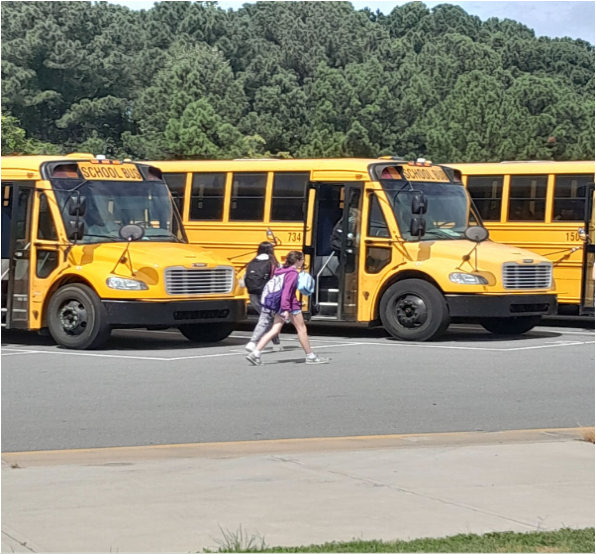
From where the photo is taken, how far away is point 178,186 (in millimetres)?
22781

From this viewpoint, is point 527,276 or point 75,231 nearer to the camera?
point 75,231

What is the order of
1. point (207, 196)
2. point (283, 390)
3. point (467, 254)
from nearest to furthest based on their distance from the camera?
point (283, 390)
point (467, 254)
point (207, 196)

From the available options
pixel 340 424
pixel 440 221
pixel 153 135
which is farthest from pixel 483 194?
pixel 153 135

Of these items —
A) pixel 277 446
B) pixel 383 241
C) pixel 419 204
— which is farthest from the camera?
pixel 383 241

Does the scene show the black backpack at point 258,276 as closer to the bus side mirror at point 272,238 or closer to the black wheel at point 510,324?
the bus side mirror at point 272,238

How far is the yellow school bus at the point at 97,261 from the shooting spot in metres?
17.6

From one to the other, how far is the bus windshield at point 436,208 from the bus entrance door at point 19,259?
522cm

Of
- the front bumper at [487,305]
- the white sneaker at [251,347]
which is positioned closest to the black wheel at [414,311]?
the front bumper at [487,305]

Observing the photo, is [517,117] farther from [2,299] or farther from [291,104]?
[2,299]

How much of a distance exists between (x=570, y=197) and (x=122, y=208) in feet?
24.9

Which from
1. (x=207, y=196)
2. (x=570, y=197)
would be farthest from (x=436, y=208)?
(x=207, y=196)

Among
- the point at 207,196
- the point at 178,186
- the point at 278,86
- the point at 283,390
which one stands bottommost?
the point at 283,390

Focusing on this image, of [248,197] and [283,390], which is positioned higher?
[248,197]

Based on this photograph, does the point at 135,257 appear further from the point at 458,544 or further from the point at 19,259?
the point at 458,544
